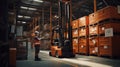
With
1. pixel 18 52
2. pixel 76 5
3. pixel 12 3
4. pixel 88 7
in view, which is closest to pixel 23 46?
pixel 18 52

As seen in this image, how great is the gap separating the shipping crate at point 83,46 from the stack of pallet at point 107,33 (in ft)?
3.00

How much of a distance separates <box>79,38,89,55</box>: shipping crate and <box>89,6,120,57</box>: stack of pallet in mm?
915

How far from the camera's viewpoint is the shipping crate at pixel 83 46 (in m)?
10.5

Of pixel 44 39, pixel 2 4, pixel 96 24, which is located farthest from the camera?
pixel 44 39

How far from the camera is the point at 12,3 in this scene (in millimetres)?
8375

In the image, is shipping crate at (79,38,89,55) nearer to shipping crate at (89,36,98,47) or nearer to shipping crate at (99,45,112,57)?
shipping crate at (89,36,98,47)

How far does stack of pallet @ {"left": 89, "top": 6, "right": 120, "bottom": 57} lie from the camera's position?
324 inches

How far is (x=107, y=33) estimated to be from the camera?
27.6 feet

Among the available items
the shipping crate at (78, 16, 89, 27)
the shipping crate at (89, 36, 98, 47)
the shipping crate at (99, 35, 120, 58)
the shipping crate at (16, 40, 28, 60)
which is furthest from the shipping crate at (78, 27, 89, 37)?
the shipping crate at (16, 40, 28, 60)

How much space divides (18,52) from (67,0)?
3646 millimetres

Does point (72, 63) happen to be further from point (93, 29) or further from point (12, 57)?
point (93, 29)

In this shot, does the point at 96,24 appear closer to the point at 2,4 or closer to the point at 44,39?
the point at 2,4

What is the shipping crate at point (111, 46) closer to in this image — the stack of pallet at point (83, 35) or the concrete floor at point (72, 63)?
the concrete floor at point (72, 63)

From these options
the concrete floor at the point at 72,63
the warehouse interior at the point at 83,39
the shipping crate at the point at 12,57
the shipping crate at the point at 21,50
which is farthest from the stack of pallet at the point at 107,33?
the shipping crate at the point at 12,57
